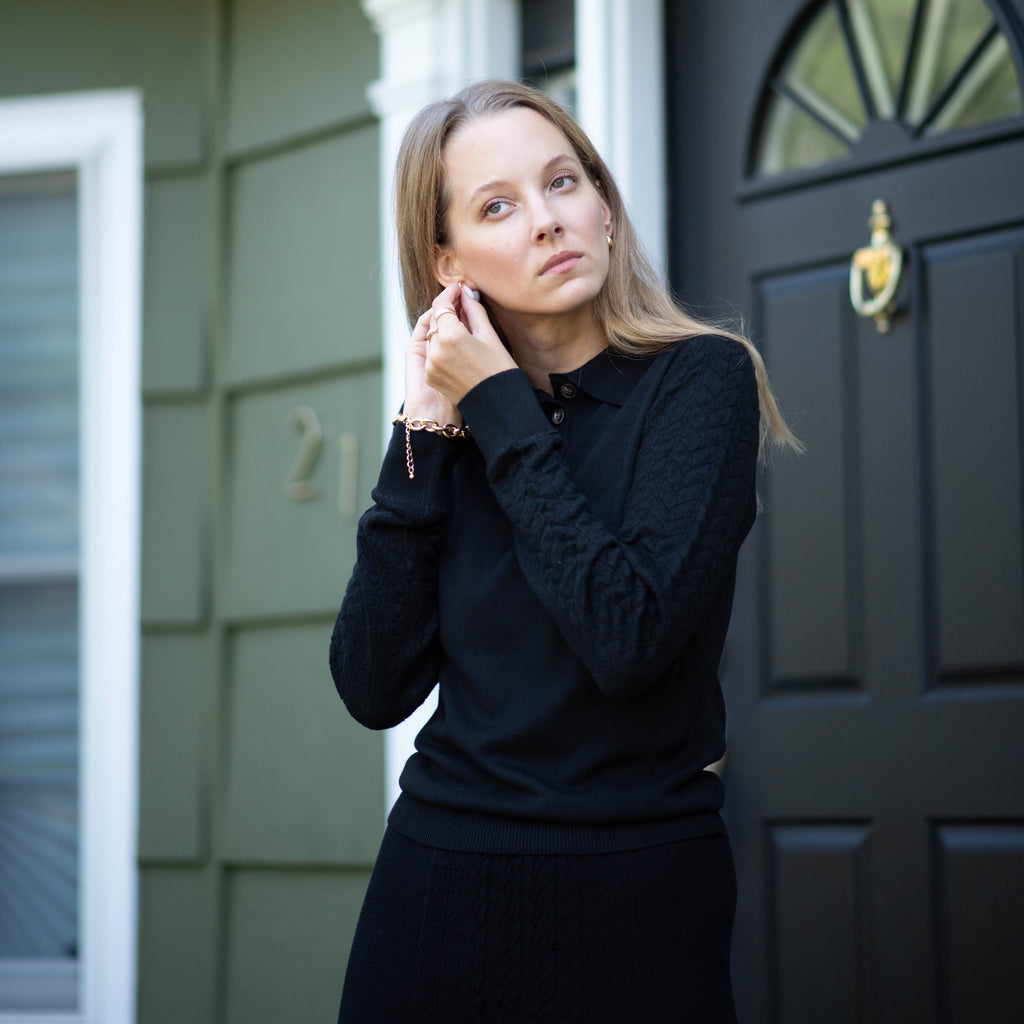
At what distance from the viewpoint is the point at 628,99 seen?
A: 2.89 meters

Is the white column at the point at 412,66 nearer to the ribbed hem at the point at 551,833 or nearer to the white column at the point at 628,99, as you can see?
the white column at the point at 628,99

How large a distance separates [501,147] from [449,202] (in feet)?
0.30

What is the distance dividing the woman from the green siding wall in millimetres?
1577

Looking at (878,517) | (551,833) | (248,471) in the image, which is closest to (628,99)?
(878,517)

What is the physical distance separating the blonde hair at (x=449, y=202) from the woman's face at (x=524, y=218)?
2 cm

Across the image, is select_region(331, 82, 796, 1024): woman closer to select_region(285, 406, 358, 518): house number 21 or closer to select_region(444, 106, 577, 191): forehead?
select_region(444, 106, 577, 191): forehead

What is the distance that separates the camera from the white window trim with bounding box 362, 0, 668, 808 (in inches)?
114

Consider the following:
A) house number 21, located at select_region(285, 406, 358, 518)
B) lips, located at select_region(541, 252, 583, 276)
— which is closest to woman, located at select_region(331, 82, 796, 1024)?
lips, located at select_region(541, 252, 583, 276)

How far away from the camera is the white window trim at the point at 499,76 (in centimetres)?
289

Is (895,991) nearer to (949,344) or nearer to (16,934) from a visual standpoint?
(949,344)

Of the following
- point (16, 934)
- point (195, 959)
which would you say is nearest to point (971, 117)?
point (195, 959)

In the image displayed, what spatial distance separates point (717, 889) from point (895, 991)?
52.6 inches

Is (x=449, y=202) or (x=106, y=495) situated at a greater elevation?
(x=449, y=202)

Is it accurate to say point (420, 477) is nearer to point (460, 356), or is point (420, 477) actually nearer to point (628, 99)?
point (460, 356)
